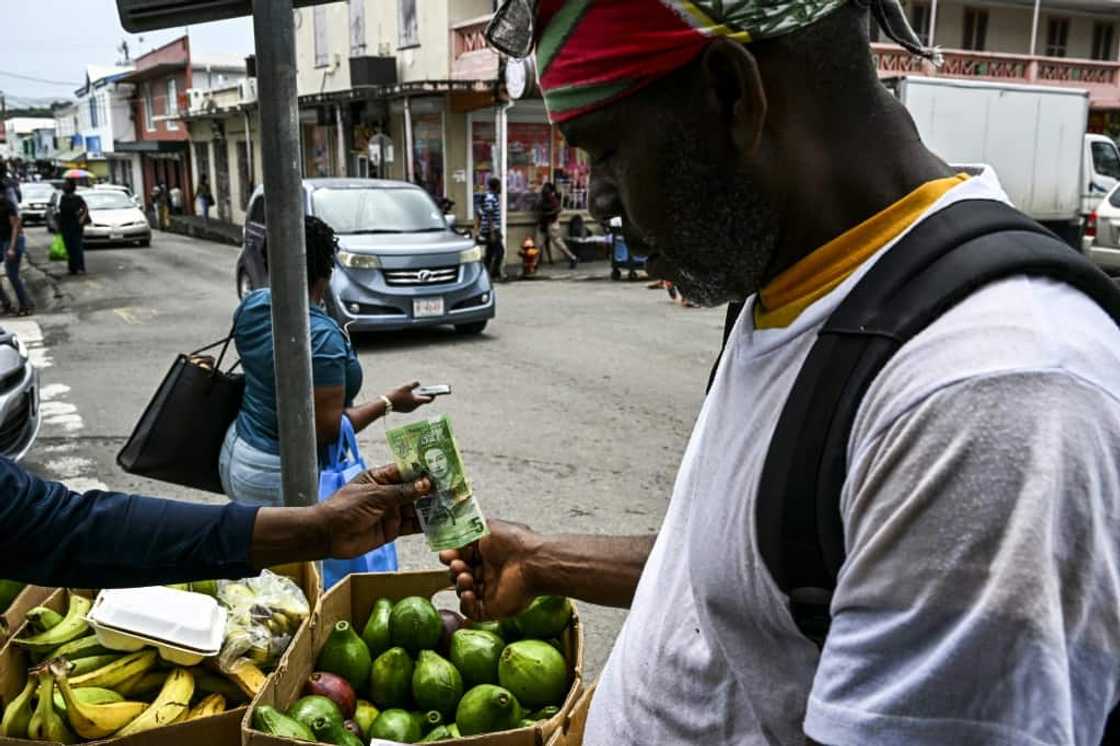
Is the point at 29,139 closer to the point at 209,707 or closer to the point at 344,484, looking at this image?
the point at 344,484

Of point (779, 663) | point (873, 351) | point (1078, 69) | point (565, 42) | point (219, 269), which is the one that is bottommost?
point (219, 269)

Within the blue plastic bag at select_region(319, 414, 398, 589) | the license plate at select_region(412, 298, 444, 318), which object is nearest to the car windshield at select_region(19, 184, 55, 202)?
the license plate at select_region(412, 298, 444, 318)

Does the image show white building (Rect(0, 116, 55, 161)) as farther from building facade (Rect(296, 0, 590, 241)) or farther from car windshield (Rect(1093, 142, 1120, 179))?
car windshield (Rect(1093, 142, 1120, 179))

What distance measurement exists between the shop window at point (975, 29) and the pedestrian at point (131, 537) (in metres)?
27.0

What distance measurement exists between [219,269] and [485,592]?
63.1 feet

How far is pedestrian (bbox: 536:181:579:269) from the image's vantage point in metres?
19.7

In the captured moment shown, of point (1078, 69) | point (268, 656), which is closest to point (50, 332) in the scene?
point (268, 656)

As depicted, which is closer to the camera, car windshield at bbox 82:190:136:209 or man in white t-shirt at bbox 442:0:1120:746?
man in white t-shirt at bbox 442:0:1120:746

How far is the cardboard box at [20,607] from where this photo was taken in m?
2.53

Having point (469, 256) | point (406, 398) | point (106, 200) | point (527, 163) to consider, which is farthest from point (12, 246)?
point (106, 200)

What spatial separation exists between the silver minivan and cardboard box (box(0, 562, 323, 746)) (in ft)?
24.0

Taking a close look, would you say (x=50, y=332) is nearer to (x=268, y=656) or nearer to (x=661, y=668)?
(x=268, y=656)

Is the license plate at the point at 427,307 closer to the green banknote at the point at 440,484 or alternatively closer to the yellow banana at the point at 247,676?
the yellow banana at the point at 247,676

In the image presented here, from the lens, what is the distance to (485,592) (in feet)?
7.06
